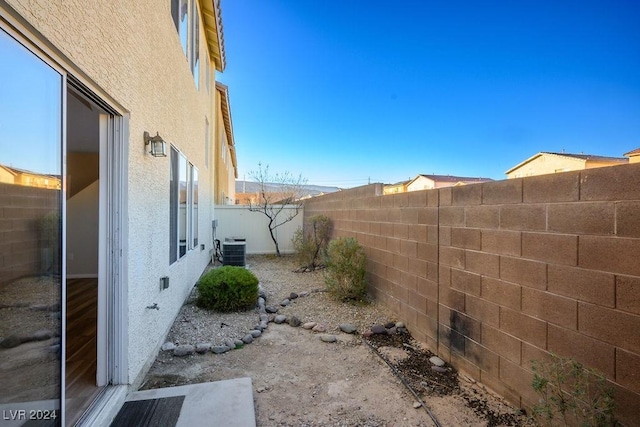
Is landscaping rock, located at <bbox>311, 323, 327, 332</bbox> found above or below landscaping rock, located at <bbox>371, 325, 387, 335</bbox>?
below

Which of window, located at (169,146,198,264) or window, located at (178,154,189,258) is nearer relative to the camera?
Result: window, located at (169,146,198,264)

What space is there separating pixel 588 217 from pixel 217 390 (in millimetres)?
3281

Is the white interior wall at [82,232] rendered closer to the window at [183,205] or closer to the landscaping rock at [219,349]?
the window at [183,205]

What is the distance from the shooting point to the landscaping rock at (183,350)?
154 inches

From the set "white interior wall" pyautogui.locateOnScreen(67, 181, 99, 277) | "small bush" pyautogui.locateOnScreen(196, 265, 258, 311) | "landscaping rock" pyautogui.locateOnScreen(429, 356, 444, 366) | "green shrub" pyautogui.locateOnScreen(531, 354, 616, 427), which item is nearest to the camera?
"green shrub" pyautogui.locateOnScreen(531, 354, 616, 427)

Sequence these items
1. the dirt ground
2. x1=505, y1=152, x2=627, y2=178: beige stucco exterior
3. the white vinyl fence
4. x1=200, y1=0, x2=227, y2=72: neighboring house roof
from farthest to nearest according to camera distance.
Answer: the white vinyl fence
x1=200, y1=0, x2=227, y2=72: neighboring house roof
x1=505, y1=152, x2=627, y2=178: beige stucco exterior
the dirt ground

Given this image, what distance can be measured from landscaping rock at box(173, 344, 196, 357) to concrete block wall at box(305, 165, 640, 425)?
2906 millimetres

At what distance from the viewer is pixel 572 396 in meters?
2.30

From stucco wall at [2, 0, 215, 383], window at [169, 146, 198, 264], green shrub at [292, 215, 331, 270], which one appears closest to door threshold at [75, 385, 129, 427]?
stucco wall at [2, 0, 215, 383]

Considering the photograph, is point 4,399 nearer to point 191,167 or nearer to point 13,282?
point 13,282

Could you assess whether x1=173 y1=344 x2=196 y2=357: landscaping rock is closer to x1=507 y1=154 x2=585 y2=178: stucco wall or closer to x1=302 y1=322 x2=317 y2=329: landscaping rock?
x1=302 y1=322 x2=317 y2=329: landscaping rock

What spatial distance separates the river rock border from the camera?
403 cm

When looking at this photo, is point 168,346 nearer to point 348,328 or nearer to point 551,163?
point 348,328

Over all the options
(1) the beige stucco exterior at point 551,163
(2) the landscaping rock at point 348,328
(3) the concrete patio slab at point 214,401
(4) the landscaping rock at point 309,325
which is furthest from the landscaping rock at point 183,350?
(1) the beige stucco exterior at point 551,163
